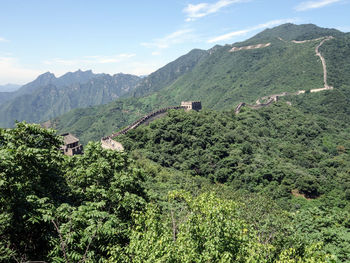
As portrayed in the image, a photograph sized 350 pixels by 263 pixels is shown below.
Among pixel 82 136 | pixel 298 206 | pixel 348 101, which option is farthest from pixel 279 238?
pixel 82 136

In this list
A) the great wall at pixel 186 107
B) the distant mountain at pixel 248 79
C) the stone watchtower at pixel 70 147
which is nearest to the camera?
the stone watchtower at pixel 70 147

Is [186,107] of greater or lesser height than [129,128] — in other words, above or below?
above

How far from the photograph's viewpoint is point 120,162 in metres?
16.5

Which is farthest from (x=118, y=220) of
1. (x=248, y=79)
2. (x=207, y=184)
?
(x=248, y=79)

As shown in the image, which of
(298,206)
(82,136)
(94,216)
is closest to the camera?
(94,216)

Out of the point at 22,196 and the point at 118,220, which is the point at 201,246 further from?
the point at 22,196

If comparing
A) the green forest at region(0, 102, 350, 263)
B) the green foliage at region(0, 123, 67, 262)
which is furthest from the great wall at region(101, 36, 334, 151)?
the green foliage at region(0, 123, 67, 262)

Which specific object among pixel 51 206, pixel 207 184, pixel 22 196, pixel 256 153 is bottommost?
pixel 207 184

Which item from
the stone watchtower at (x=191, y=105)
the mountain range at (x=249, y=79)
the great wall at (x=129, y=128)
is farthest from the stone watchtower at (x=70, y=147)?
the mountain range at (x=249, y=79)

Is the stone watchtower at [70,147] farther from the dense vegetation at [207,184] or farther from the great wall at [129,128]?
the dense vegetation at [207,184]

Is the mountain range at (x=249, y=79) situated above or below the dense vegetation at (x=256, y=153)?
above

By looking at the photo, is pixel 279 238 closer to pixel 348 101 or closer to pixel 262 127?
pixel 262 127

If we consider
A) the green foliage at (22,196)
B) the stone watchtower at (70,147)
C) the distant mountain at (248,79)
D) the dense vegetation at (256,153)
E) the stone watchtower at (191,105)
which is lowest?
the dense vegetation at (256,153)

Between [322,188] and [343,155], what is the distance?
23.7 metres
